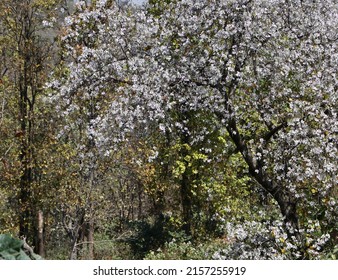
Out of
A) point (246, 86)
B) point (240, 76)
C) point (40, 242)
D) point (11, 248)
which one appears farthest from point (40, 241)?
point (11, 248)

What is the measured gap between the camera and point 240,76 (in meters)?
7.77

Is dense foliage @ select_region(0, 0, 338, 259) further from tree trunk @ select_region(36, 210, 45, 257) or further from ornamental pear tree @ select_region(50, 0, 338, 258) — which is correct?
tree trunk @ select_region(36, 210, 45, 257)

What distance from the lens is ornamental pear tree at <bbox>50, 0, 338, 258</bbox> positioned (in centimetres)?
750

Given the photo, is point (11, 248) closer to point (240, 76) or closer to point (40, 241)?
point (240, 76)

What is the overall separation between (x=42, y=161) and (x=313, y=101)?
10055 millimetres

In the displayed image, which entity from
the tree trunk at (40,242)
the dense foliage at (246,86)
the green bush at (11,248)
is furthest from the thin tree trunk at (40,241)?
the green bush at (11,248)

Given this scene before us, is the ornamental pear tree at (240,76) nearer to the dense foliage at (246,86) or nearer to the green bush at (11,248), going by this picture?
the dense foliage at (246,86)

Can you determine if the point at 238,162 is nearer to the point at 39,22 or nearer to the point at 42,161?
the point at 42,161

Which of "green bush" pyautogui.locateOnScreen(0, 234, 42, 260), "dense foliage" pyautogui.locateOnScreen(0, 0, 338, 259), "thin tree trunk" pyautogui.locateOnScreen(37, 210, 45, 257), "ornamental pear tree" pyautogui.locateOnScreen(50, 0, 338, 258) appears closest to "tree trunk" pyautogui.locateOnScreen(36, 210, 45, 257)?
"thin tree trunk" pyautogui.locateOnScreen(37, 210, 45, 257)

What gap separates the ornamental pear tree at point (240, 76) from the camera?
750 cm

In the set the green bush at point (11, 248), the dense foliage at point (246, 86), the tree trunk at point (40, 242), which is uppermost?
the dense foliage at point (246, 86)

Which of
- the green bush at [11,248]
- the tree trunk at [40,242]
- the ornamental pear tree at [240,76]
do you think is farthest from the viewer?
the tree trunk at [40,242]

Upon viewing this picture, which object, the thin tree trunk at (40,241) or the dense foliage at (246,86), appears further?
the thin tree trunk at (40,241)
